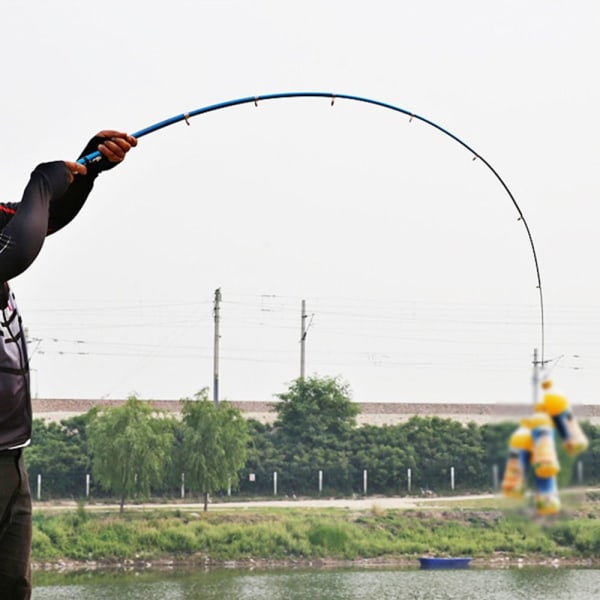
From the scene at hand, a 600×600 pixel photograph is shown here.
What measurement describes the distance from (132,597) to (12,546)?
2447 centimetres

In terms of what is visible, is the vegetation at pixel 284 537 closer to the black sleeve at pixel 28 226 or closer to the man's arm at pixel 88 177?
the man's arm at pixel 88 177

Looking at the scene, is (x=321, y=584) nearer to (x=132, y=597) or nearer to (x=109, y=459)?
(x=132, y=597)

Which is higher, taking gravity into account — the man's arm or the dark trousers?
the man's arm

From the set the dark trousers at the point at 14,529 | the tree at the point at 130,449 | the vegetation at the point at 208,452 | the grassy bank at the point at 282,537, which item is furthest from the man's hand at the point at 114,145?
the tree at the point at 130,449

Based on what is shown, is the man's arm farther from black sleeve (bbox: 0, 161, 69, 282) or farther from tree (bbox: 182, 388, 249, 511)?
tree (bbox: 182, 388, 249, 511)

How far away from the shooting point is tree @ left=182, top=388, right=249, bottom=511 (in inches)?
1590

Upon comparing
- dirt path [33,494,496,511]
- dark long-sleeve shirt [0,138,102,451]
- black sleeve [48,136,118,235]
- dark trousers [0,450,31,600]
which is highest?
black sleeve [48,136,118,235]

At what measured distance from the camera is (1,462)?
417 centimetres

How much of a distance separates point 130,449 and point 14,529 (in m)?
34.8

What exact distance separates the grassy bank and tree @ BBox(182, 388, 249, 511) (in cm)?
184

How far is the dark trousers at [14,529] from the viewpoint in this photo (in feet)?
13.8

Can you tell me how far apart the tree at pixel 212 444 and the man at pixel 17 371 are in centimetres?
3574

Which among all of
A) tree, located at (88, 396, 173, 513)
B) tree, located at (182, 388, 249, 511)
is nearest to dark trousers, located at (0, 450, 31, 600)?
tree, located at (88, 396, 173, 513)

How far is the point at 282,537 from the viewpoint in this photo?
37219 millimetres
